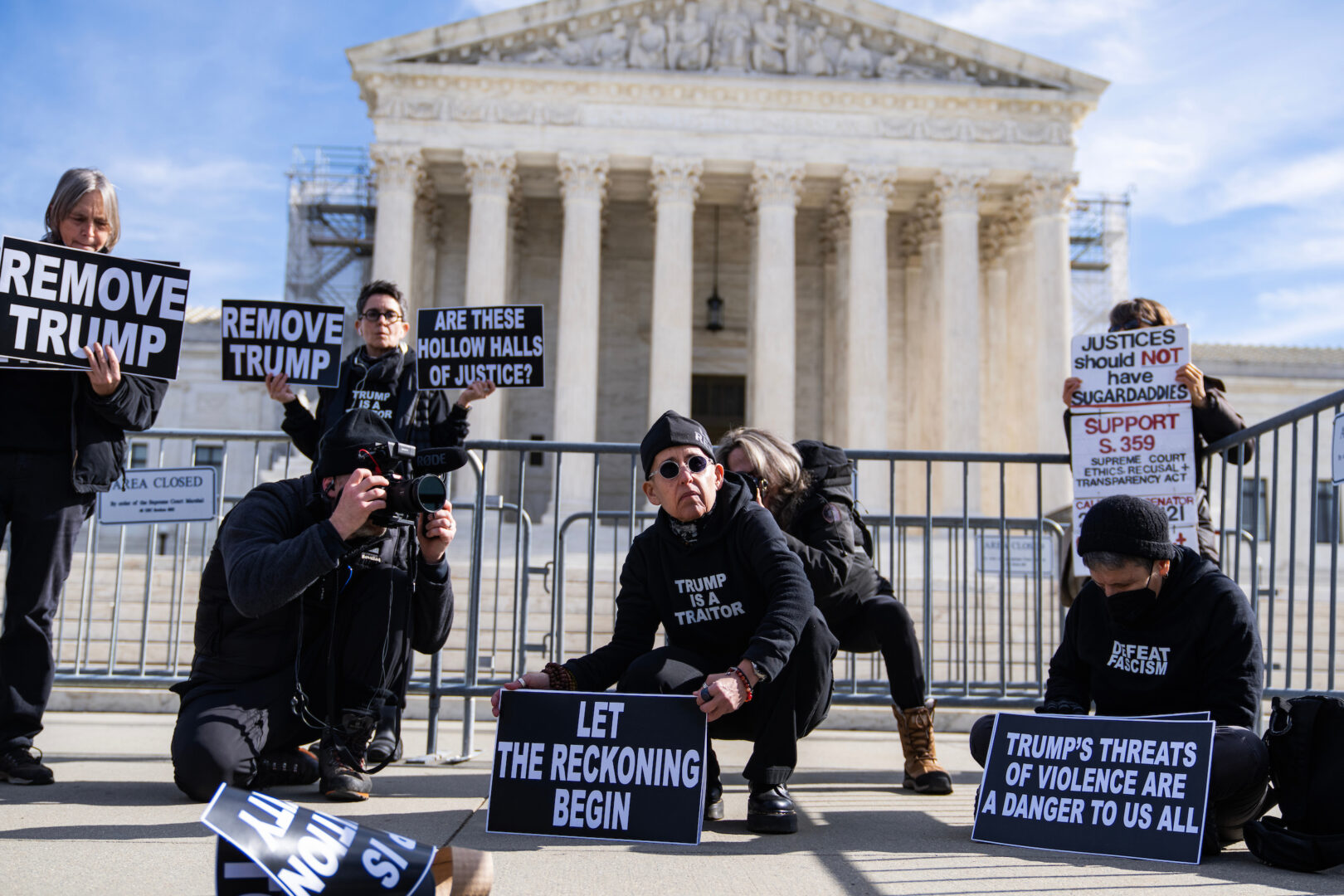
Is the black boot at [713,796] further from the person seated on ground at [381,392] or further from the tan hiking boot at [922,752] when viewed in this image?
the person seated on ground at [381,392]

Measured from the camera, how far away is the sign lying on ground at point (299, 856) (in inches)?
96.5

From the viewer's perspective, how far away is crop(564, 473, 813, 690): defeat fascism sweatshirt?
4234 millimetres

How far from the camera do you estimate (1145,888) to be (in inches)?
131

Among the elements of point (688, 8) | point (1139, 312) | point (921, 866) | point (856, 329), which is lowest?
point (921, 866)

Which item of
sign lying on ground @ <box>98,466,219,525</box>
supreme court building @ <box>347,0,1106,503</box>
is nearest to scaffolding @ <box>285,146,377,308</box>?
supreme court building @ <box>347,0,1106,503</box>

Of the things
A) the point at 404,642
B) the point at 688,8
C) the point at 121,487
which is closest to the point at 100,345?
the point at 404,642

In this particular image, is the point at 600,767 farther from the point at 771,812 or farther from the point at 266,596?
the point at 266,596

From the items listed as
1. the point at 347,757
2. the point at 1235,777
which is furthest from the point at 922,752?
the point at 347,757

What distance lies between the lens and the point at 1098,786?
391cm

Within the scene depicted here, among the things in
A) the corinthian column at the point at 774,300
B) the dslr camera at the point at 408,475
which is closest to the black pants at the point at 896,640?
the dslr camera at the point at 408,475

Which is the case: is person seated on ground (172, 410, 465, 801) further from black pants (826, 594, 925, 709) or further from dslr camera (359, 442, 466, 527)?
black pants (826, 594, 925, 709)

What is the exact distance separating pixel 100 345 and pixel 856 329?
22.7m

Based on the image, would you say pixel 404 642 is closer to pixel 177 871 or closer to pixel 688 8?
pixel 177 871

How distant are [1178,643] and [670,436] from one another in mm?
1939
